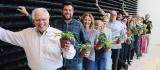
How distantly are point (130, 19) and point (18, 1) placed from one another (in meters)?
6.01

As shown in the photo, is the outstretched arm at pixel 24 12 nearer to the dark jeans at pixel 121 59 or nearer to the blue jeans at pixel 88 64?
the blue jeans at pixel 88 64

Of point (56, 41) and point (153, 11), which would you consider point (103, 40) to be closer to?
point (56, 41)

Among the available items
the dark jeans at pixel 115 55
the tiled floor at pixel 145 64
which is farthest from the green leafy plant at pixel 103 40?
the tiled floor at pixel 145 64

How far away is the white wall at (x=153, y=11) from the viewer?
18.3 meters

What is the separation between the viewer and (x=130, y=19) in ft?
33.9

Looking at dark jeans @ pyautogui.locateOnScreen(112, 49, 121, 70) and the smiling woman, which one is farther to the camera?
dark jeans @ pyautogui.locateOnScreen(112, 49, 121, 70)

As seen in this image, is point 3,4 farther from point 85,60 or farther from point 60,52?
point 85,60

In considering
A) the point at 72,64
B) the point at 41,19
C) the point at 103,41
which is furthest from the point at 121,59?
the point at 41,19

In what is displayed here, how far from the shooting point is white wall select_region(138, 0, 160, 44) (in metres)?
Answer: 18.3

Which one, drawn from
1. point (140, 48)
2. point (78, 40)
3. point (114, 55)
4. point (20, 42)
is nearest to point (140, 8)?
point (140, 48)

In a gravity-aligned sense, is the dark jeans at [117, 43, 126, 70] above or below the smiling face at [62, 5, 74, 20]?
below

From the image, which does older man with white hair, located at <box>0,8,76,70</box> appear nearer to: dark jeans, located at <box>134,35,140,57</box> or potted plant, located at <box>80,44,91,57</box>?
potted plant, located at <box>80,44,91,57</box>

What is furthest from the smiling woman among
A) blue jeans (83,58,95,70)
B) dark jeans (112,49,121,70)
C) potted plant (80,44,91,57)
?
dark jeans (112,49,121,70)

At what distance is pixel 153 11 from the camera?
18406mm
